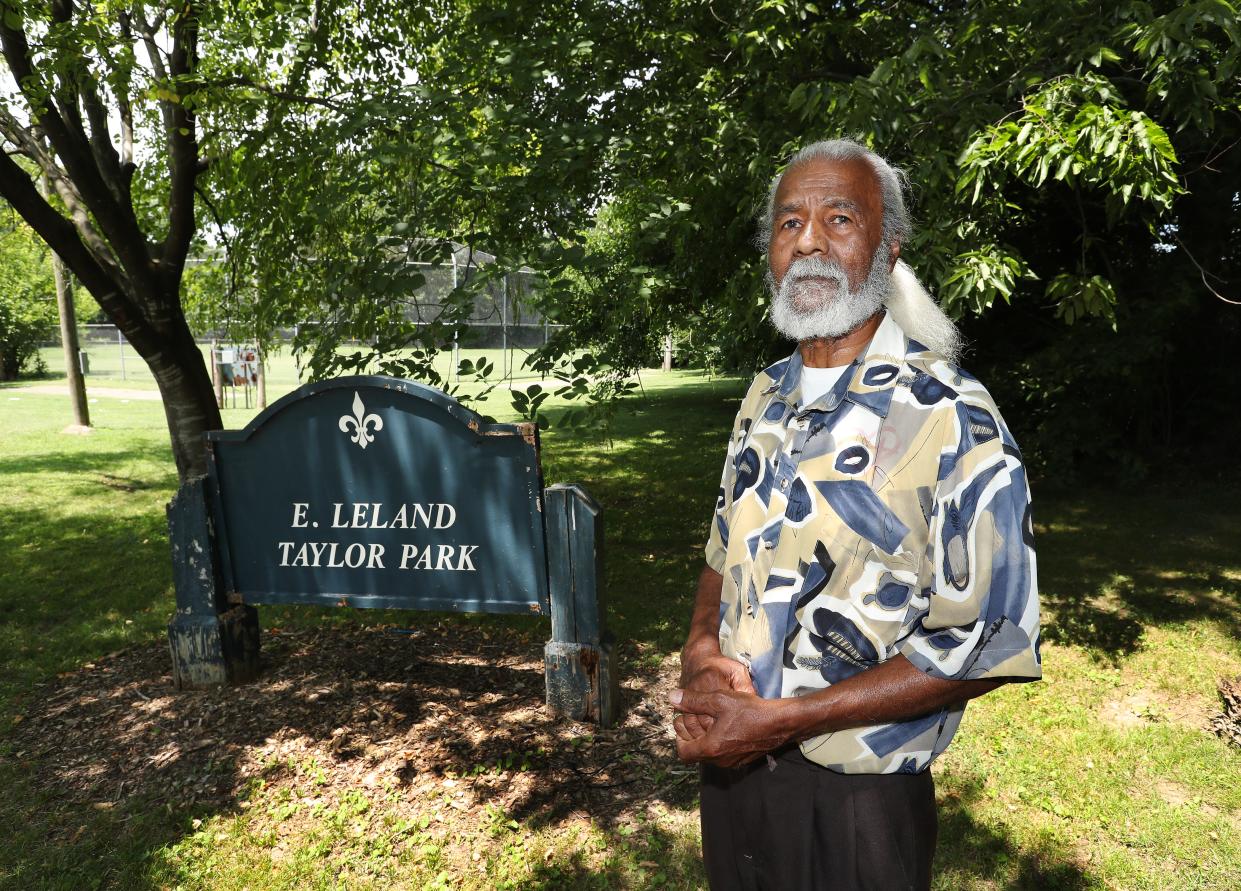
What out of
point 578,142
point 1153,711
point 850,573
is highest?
point 578,142

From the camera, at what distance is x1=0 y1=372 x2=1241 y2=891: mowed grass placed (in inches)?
118

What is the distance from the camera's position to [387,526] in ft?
12.8

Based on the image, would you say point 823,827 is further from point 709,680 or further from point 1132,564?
point 1132,564

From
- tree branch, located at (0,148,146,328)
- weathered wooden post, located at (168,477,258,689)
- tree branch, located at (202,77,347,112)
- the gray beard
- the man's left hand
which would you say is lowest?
Result: weathered wooden post, located at (168,477,258,689)

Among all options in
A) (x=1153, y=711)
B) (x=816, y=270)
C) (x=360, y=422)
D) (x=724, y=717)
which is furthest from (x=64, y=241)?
(x=1153, y=711)

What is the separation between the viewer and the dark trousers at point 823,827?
1514mm

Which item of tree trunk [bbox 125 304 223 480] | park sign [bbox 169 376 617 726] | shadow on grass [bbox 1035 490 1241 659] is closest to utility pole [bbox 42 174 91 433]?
tree trunk [bbox 125 304 223 480]

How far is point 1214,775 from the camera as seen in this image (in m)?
3.57

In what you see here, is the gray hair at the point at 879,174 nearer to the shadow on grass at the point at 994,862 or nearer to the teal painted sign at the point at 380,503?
the teal painted sign at the point at 380,503

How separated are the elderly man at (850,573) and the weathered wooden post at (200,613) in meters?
3.17

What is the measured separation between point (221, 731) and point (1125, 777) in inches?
160

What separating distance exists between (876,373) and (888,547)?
328 millimetres

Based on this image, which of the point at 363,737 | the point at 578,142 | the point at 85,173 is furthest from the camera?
the point at 85,173

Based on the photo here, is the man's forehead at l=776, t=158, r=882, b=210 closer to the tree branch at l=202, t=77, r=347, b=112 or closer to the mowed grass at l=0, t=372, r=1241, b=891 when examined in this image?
the mowed grass at l=0, t=372, r=1241, b=891
